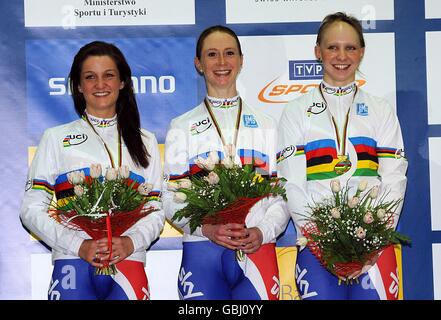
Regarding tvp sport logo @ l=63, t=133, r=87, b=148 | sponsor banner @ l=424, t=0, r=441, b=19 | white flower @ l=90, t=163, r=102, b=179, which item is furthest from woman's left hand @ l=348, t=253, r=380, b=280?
sponsor banner @ l=424, t=0, r=441, b=19

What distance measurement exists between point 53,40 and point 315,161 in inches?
84.8

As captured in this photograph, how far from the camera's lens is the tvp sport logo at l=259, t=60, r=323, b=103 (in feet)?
20.0

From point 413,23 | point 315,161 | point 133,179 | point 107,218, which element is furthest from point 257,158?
point 413,23

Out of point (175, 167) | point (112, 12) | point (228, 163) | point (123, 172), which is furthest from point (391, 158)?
point (112, 12)

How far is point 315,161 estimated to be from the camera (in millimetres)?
5266

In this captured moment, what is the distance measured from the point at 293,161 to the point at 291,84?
1.05 meters

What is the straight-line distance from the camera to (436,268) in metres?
6.11

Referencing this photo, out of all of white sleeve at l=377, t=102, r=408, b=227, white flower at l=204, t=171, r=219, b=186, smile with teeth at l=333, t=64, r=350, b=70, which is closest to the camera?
white flower at l=204, t=171, r=219, b=186

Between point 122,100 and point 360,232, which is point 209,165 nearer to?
point 360,232

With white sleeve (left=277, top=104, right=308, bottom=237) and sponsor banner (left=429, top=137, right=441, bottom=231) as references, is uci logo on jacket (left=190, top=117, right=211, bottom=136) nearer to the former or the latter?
white sleeve (left=277, top=104, right=308, bottom=237)

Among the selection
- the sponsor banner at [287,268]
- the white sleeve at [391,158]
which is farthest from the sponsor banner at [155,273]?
the white sleeve at [391,158]

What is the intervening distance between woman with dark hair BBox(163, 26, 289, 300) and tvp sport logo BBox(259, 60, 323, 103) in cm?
47

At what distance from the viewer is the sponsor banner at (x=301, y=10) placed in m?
6.10

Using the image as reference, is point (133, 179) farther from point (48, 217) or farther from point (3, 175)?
point (3, 175)
